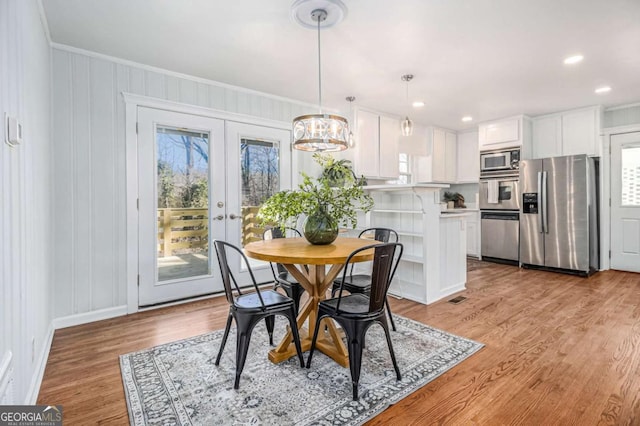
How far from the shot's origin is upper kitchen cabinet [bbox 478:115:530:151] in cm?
539

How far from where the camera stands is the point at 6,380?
1253 mm

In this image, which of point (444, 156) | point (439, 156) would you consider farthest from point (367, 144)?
point (444, 156)

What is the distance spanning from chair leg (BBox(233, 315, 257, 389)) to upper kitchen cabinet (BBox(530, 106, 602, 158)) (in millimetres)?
5680

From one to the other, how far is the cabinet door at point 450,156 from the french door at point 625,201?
7.96ft

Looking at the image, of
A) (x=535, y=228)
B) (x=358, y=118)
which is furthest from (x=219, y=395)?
(x=535, y=228)

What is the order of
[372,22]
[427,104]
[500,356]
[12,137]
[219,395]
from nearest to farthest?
[12,137] → [219,395] → [500,356] → [372,22] → [427,104]

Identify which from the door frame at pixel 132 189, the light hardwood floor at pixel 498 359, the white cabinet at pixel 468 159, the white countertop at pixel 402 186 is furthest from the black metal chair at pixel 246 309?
the white cabinet at pixel 468 159

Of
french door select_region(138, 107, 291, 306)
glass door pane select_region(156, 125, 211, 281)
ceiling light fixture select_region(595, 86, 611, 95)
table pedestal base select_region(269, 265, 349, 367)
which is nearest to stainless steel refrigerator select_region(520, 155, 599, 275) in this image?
ceiling light fixture select_region(595, 86, 611, 95)

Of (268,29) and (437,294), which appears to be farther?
(437,294)

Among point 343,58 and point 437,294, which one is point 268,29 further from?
point 437,294

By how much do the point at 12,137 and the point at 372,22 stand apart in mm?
2390

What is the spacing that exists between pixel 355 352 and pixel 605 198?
212 inches

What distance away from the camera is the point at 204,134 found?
372 centimetres

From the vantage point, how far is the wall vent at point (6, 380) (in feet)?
3.91
